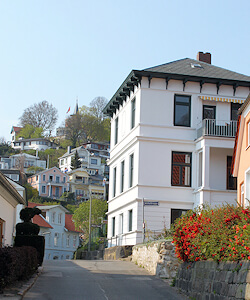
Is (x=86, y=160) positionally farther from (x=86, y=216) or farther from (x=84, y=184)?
(x=86, y=216)

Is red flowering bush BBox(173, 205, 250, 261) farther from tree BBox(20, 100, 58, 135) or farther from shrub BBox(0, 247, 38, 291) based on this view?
tree BBox(20, 100, 58, 135)

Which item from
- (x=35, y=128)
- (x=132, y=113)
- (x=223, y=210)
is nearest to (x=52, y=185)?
(x=35, y=128)

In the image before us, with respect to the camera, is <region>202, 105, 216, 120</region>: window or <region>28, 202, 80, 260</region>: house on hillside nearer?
<region>202, 105, 216, 120</region>: window

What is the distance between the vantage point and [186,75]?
34781mm

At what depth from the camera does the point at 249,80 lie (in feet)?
119

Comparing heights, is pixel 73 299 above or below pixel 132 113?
below

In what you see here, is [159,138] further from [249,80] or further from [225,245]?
[225,245]

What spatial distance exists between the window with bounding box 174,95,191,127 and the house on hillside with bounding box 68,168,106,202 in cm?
10368

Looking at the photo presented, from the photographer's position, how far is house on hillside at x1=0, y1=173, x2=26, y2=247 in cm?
1986

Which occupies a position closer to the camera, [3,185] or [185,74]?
[3,185]

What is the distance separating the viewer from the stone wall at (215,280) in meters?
Result: 11.8

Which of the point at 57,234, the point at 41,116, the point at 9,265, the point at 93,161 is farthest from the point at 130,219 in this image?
the point at 41,116

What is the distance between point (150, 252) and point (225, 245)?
34.5 feet

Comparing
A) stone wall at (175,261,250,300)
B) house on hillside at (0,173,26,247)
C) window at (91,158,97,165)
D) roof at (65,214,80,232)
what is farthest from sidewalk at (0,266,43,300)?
window at (91,158,97,165)
